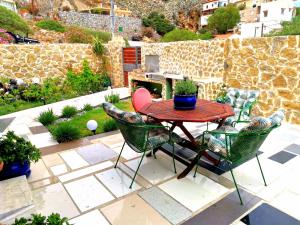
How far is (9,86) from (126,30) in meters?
24.5

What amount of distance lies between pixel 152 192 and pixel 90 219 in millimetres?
712

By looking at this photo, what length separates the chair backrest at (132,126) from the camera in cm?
246

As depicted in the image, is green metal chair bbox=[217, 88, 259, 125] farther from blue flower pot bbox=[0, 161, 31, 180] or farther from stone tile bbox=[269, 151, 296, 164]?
blue flower pot bbox=[0, 161, 31, 180]

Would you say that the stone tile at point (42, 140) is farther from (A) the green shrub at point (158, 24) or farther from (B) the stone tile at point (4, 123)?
(A) the green shrub at point (158, 24)

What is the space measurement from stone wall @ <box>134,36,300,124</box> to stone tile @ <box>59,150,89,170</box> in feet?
12.1

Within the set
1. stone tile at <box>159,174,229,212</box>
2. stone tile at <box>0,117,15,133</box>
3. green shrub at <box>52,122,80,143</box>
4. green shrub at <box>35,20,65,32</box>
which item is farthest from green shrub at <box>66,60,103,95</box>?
green shrub at <box>35,20,65,32</box>

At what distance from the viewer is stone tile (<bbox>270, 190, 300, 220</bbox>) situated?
7.12 feet

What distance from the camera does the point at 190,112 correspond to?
2.96 meters

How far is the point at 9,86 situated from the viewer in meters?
7.53

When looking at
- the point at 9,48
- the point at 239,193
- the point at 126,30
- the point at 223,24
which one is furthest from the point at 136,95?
the point at 223,24

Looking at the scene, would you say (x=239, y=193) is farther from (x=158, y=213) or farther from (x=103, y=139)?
(x=103, y=139)

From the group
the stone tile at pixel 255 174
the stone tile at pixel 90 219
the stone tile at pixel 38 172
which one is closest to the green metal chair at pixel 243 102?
the stone tile at pixel 255 174

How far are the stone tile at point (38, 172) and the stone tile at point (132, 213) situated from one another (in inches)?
Answer: 43.6

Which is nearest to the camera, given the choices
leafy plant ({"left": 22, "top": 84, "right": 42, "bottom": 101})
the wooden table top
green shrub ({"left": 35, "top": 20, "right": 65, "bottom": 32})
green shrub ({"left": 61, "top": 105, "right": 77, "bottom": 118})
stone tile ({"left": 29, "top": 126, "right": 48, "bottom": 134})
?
the wooden table top
